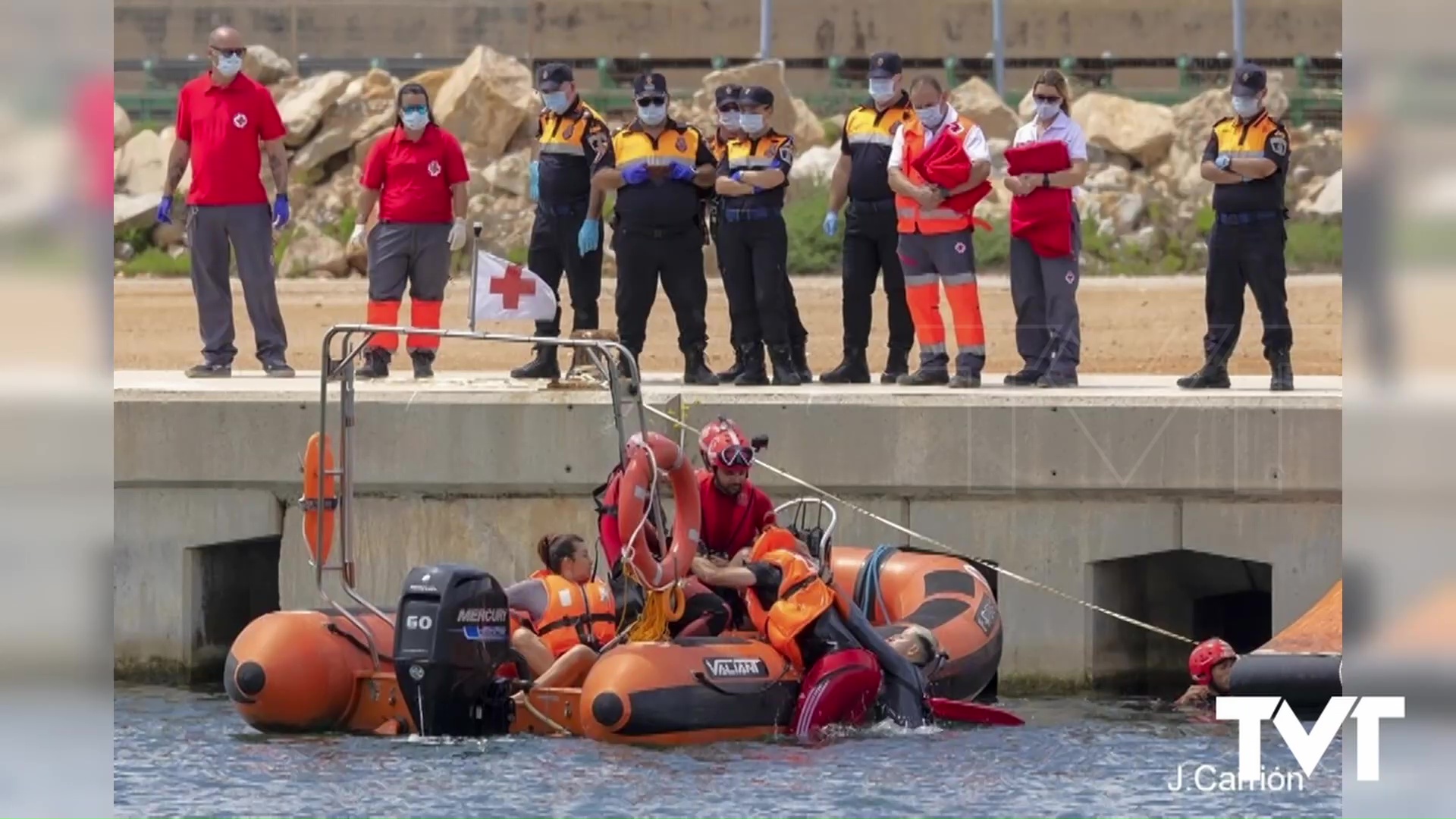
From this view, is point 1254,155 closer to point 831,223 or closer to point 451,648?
point 831,223

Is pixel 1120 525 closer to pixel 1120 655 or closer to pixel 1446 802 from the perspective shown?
pixel 1120 655

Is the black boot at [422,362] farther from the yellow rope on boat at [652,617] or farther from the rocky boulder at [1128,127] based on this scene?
the rocky boulder at [1128,127]

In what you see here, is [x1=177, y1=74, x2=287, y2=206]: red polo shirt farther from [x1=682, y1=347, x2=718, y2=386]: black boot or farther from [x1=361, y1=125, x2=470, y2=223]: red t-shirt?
[x1=682, y1=347, x2=718, y2=386]: black boot

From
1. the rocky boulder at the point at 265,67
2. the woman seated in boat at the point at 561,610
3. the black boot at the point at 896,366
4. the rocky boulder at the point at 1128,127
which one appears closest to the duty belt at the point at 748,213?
the black boot at the point at 896,366

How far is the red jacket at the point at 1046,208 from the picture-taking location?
43.9 ft

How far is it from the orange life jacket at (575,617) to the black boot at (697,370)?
271 cm

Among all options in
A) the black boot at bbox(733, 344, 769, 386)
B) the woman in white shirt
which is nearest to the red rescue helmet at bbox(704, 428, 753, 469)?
the black boot at bbox(733, 344, 769, 386)

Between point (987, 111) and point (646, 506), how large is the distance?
1595cm

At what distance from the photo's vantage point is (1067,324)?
13.4 meters

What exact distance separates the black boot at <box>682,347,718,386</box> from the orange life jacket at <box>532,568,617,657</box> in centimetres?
271

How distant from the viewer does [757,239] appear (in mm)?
13742

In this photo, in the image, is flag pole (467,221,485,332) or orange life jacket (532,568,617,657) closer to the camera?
orange life jacket (532,568,617,657)

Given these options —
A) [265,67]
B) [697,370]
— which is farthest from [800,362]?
[265,67]

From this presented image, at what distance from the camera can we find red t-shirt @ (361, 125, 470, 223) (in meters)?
14.3
